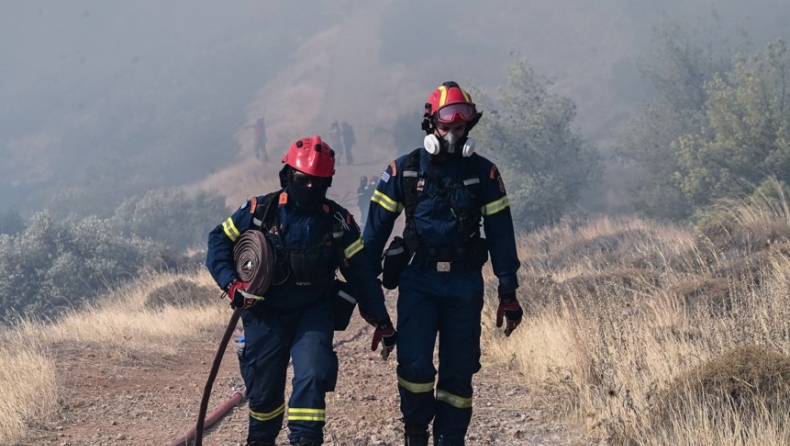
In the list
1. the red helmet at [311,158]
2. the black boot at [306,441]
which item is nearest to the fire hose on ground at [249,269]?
the red helmet at [311,158]

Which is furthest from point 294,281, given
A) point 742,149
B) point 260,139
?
point 260,139

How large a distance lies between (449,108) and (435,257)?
911 mm

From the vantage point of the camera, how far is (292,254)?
5.14 metres

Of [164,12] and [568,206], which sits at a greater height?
[164,12]

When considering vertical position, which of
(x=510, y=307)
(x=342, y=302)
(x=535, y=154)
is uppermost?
(x=535, y=154)

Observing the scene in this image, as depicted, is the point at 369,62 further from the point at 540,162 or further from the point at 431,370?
the point at 431,370

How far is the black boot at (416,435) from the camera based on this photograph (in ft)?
17.9

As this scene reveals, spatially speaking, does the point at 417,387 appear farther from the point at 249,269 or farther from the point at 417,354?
the point at 249,269

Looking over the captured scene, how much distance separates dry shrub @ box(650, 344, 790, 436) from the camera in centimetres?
525

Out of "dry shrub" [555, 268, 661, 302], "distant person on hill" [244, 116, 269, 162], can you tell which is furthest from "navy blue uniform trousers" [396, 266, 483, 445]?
"distant person on hill" [244, 116, 269, 162]

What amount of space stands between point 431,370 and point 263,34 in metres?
94.6

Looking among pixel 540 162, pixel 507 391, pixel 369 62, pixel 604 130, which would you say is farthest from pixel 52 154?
pixel 507 391

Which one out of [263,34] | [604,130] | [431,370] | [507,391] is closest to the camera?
[431,370]

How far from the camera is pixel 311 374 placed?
16.3ft
